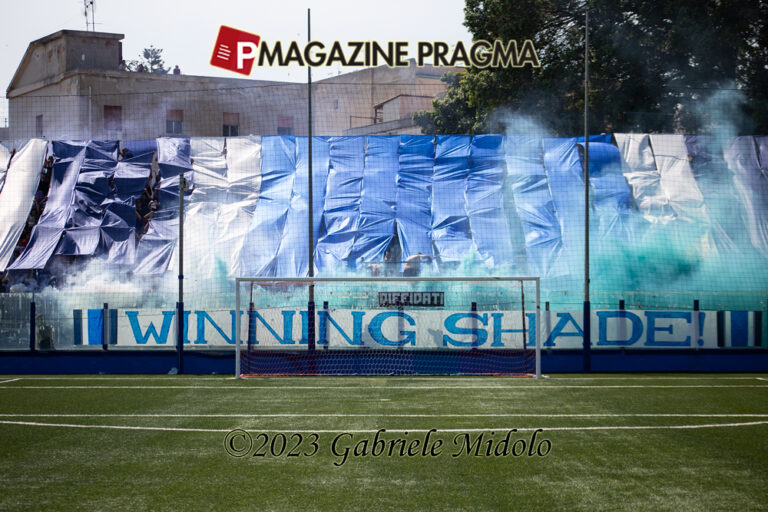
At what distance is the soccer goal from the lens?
A: 1680 cm

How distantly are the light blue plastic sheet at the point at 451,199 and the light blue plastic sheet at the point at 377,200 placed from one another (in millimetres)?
1412

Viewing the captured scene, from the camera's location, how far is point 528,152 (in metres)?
25.9

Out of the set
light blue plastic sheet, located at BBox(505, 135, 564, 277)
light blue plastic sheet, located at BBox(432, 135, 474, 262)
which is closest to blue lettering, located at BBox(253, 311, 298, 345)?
light blue plastic sheet, located at BBox(432, 135, 474, 262)

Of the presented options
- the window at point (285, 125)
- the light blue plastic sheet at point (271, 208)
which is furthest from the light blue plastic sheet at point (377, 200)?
the window at point (285, 125)

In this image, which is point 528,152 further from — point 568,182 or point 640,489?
point 640,489

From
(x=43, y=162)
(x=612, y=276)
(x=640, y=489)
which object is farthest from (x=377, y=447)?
(x=43, y=162)

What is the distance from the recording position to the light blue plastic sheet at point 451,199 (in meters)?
23.8

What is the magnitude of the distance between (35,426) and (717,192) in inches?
838

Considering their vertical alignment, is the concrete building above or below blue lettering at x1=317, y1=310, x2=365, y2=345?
above

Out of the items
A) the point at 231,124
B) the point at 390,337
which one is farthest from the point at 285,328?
the point at 231,124

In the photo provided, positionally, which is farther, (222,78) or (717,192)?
(222,78)

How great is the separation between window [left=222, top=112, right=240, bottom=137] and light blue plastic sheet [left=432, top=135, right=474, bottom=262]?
15.6 meters

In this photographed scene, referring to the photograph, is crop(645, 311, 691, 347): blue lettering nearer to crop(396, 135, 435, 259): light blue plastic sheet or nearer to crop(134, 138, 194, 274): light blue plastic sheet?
crop(396, 135, 435, 259): light blue plastic sheet

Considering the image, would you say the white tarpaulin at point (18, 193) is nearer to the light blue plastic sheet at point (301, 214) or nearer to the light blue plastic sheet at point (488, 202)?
the light blue plastic sheet at point (301, 214)
